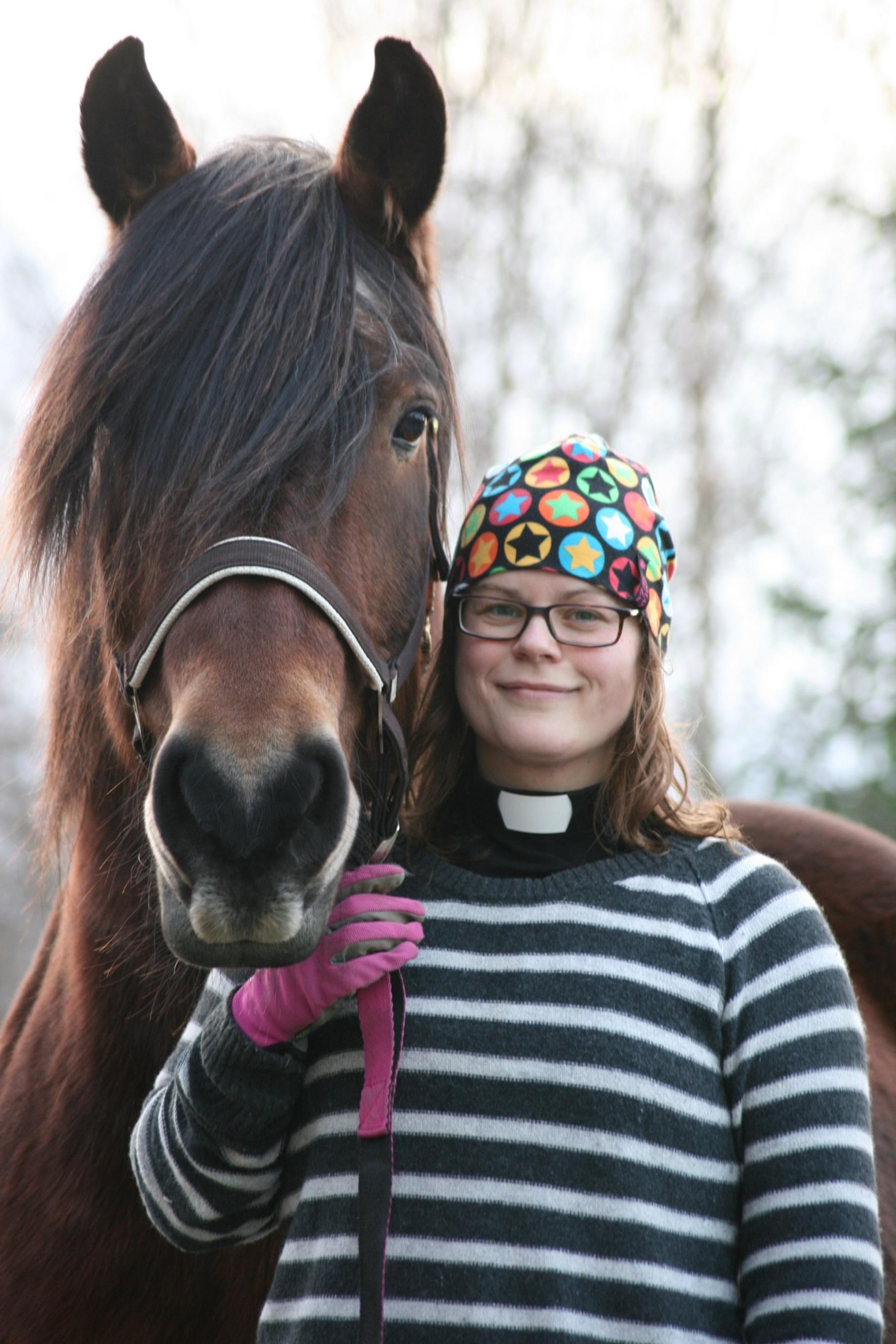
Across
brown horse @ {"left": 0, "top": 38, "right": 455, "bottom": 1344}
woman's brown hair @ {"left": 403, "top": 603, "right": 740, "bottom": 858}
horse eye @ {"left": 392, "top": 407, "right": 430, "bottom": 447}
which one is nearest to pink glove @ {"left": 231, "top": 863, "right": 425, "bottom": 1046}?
brown horse @ {"left": 0, "top": 38, "right": 455, "bottom": 1344}

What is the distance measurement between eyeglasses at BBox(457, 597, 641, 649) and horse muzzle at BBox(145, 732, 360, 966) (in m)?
0.49

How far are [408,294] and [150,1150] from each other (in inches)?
58.4

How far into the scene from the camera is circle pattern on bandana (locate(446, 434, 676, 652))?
5.45 feet

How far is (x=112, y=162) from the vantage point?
193 cm

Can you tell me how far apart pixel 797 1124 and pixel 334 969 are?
62 cm

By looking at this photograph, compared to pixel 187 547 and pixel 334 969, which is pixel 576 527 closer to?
pixel 187 547

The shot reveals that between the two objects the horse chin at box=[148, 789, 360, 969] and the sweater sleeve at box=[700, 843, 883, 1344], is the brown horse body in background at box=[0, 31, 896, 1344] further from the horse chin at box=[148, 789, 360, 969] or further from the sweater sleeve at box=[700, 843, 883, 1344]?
the sweater sleeve at box=[700, 843, 883, 1344]

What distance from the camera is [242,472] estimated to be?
150cm

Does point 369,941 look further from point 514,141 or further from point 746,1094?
point 514,141

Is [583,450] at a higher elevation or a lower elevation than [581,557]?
higher

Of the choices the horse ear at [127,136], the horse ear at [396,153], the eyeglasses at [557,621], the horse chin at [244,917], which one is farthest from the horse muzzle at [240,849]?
the horse ear at [127,136]

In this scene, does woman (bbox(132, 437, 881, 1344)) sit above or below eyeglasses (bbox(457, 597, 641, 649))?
below

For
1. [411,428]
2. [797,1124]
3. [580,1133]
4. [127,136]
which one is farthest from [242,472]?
[797,1124]

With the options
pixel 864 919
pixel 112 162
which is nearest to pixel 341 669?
pixel 112 162
